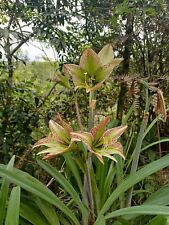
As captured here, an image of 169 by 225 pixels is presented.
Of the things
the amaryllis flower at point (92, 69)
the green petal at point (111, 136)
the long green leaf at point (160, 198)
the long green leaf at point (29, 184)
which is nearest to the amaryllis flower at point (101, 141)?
the green petal at point (111, 136)

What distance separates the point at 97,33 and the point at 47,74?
76cm

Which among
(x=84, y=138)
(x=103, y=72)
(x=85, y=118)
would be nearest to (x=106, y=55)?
(x=103, y=72)

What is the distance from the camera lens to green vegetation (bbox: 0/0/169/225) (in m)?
1.06

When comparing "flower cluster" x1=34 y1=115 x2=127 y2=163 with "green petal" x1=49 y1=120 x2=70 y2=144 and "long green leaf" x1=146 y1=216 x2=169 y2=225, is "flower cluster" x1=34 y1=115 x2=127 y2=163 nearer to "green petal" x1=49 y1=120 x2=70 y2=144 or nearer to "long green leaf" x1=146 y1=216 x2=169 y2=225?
"green petal" x1=49 y1=120 x2=70 y2=144

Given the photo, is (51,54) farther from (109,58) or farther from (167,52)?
(109,58)

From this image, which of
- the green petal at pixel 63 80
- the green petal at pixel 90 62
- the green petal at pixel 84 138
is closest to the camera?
the green petal at pixel 84 138

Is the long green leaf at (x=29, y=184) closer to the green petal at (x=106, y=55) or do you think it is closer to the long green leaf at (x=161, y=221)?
the long green leaf at (x=161, y=221)

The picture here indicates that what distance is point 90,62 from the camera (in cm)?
105

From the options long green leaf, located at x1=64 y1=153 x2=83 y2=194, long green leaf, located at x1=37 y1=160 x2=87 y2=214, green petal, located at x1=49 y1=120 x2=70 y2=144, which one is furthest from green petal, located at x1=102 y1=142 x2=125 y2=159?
→ long green leaf, located at x1=64 y1=153 x2=83 y2=194

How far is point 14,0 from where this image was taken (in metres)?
1.78

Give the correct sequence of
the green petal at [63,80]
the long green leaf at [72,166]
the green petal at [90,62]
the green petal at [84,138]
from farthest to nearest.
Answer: the long green leaf at [72,166]
the green petal at [63,80]
the green petal at [90,62]
the green petal at [84,138]

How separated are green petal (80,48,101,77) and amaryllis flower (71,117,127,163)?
15cm

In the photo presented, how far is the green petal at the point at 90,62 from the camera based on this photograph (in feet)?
3.41

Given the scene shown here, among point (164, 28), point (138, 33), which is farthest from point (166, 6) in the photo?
point (138, 33)
